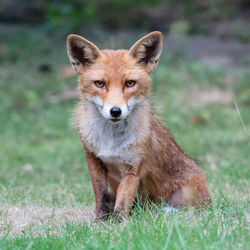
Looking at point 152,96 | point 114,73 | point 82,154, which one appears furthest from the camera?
point 82,154

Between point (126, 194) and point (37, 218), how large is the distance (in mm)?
915

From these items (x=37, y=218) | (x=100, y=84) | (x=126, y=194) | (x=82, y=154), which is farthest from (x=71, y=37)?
(x=82, y=154)

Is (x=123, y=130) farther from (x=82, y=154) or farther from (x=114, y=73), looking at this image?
(x=82, y=154)

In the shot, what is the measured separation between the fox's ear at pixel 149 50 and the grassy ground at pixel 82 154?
805 millimetres

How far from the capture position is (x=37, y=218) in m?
4.29

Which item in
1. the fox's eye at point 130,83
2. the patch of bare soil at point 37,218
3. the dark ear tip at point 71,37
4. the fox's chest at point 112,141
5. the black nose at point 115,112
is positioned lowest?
the patch of bare soil at point 37,218

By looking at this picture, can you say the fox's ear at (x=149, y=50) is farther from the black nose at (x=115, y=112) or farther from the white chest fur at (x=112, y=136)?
the black nose at (x=115, y=112)

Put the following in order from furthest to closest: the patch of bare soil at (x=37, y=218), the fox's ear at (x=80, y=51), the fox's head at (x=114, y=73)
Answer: the fox's ear at (x=80, y=51)
the fox's head at (x=114, y=73)
the patch of bare soil at (x=37, y=218)

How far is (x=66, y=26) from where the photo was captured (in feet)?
53.8

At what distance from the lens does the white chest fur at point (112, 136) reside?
13.9 ft

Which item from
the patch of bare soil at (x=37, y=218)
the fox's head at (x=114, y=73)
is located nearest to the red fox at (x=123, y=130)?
the fox's head at (x=114, y=73)

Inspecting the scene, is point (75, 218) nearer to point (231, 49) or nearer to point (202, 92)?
point (202, 92)

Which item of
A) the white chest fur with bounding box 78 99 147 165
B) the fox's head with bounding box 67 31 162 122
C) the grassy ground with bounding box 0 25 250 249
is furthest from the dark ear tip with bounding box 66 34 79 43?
the grassy ground with bounding box 0 25 250 249

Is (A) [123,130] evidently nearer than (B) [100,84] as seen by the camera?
No
